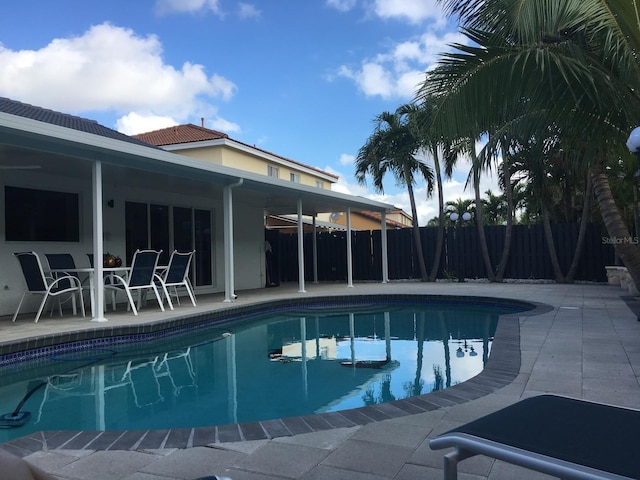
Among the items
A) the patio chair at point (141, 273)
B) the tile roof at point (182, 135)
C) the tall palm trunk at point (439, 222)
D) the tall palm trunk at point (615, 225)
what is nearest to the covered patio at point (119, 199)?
the patio chair at point (141, 273)

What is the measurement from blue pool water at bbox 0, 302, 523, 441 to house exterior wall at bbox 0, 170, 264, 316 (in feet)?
10.0

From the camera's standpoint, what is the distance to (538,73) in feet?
17.3

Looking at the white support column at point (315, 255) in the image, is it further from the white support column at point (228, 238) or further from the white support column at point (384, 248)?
the white support column at point (228, 238)

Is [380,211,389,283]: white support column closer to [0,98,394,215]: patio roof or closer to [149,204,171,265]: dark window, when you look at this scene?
[0,98,394,215]: patio roof

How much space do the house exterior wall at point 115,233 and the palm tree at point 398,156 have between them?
150 inches

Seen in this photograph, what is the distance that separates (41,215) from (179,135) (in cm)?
1482

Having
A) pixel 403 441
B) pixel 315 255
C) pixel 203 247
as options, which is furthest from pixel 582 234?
pixel 403 441

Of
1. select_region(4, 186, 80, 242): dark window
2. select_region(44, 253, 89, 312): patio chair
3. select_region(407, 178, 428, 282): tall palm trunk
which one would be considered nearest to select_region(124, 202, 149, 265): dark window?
select_region(4, 186, 80, 242): dark window

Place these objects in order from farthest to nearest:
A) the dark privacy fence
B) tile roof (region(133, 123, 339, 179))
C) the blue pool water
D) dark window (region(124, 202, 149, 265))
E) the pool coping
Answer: tile roof (region(133, 123, 339, 179)), the dark privacy fence, dark window (region(124, 202, 149, 265)), the blue pool water, the pool coping

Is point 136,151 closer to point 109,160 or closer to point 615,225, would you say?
point 109,160

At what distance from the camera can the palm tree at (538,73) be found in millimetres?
4801

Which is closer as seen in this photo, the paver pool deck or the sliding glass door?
→ the paver pool deck

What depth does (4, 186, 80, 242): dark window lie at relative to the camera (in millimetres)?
7965

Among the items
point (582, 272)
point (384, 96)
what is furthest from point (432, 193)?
A: point (582, 272)
